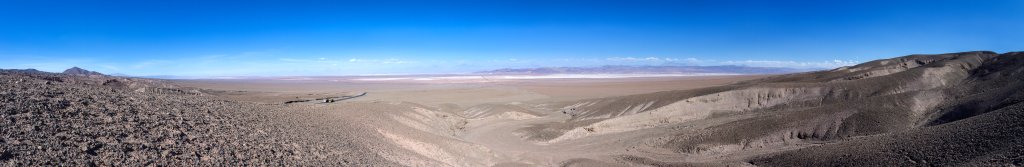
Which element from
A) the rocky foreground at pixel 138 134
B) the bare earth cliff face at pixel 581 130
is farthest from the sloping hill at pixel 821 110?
the rocky foreground at pixel 138 134

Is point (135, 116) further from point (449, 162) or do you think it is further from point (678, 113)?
point (678, 113)

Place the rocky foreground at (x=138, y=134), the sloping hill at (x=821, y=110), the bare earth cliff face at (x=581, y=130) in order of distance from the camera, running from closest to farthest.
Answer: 1. the rocky foreground at (x=138, y=134)
2. the bare earth cliff face at (x=581, y=130)
3. the sloping hill at (x=821, y=110)

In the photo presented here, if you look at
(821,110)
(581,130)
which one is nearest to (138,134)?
(581,130)

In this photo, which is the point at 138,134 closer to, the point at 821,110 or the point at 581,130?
the point at 581,130

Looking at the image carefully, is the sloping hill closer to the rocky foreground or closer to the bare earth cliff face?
the bare earth cliff face

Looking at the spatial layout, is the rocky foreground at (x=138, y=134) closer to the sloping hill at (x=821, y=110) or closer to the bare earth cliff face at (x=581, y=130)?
the bare earth cliff face at (x=581, y=130)
